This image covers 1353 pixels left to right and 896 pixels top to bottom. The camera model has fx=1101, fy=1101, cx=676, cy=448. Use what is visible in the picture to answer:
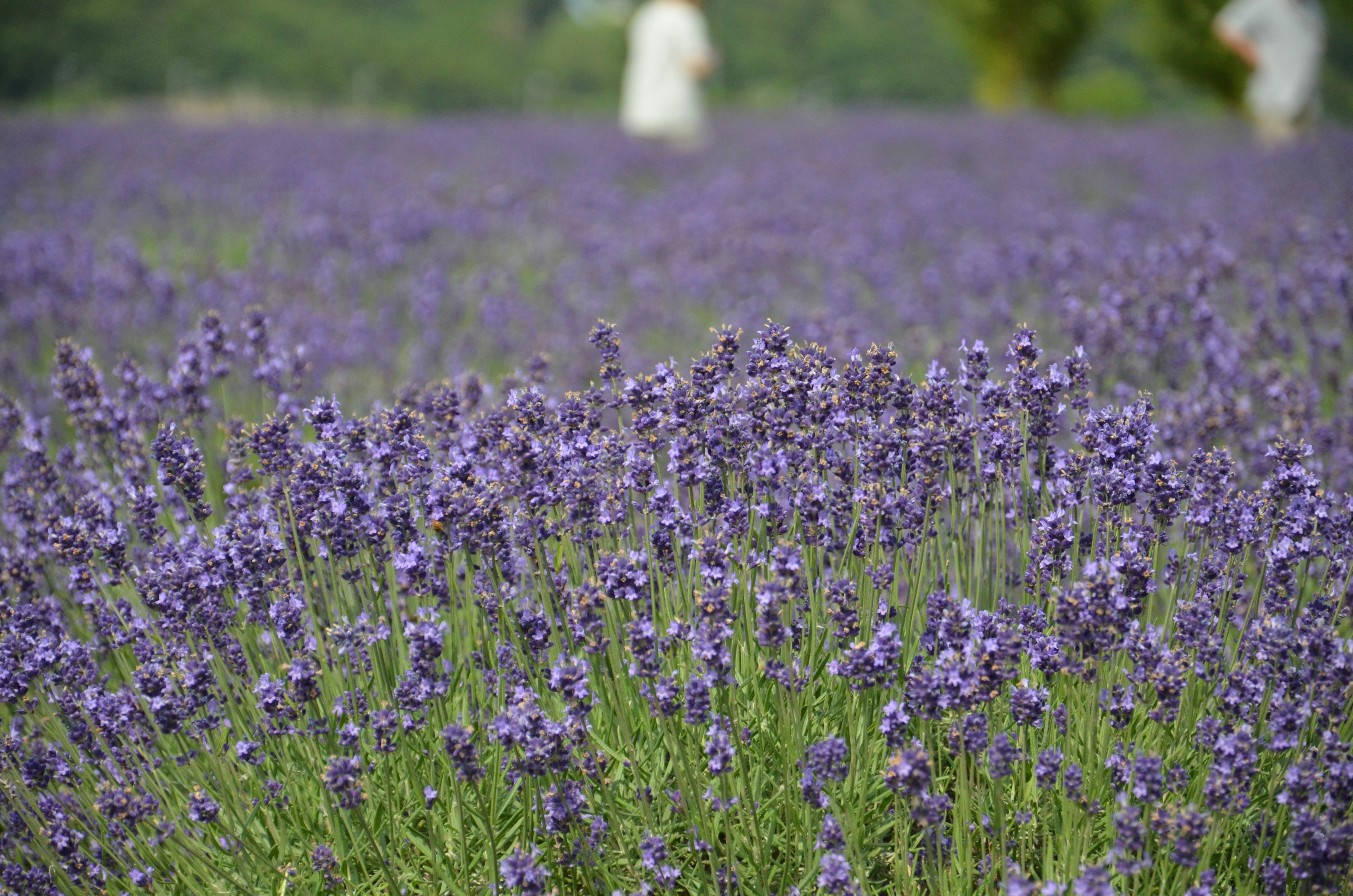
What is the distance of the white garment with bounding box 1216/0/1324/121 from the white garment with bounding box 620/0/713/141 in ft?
19.2

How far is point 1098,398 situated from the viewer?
148 inches

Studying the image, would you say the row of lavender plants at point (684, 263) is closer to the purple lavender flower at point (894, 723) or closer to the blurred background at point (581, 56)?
the purple lavender flower at point (894, 723)

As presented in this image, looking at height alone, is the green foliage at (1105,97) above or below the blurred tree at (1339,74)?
below

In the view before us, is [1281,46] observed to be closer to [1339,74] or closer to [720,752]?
[720,752]

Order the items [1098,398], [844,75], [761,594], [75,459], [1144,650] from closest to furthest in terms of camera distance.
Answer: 1. [761,594]
2. [1144,650]
3. [75,459]
4. [1098,398]
5. [844,75]

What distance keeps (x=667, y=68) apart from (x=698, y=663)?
9545 millimetres

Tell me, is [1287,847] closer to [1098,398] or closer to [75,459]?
[1098,398]

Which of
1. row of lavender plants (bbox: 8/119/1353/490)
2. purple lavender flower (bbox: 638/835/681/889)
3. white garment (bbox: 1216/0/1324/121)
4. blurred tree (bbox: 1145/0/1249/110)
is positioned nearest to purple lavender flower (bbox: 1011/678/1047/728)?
purple lavender flower (bbox: 638/835/681/889)

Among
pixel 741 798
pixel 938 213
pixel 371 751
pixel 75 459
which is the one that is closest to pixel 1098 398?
pixel 741 798

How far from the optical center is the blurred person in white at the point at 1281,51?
11992 millimetres

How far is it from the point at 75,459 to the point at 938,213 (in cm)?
622

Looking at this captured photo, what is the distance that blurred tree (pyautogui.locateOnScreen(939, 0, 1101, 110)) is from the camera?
76.5ft

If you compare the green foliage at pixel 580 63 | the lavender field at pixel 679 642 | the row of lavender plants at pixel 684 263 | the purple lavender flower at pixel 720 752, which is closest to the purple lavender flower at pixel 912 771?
the lavender field at pixel 679 642

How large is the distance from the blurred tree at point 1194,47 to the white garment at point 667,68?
1445 centimetres
